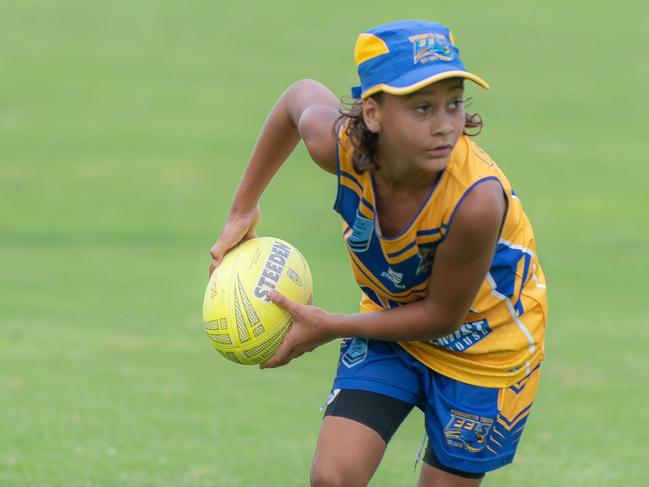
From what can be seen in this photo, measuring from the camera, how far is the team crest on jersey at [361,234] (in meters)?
4.59

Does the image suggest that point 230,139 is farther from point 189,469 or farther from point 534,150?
point 189,469

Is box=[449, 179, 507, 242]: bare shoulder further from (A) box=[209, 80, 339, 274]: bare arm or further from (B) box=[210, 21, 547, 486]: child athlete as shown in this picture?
(A) box=[209, 80, 339, 274]: bare arm

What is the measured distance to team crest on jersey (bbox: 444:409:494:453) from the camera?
4.86 metres

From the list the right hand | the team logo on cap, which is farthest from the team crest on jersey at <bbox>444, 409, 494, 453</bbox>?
the team logo on cap

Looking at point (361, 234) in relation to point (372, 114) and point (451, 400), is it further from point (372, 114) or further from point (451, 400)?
point (451, 400)

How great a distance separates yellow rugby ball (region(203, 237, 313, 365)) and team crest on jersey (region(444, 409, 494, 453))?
2.50 ft

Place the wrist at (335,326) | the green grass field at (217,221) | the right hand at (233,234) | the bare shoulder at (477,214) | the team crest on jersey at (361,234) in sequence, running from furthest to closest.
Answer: the green grass field at (217,221)
the right hand at (233,234)
the wrist at (335,326)
the team crest on jersey at (361,234)
the bare shoulder at (477,214)

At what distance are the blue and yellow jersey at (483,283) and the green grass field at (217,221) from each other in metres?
2.52

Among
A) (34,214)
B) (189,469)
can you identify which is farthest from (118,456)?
(34,214)

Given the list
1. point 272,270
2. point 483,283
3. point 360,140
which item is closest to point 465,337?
point 483,283

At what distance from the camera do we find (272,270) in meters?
5.03

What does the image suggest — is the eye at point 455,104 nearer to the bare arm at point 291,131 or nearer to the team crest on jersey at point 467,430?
the bare arm at point 291,131

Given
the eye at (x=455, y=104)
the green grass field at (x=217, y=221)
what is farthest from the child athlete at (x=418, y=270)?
the green grass field at (x=217, y=221)

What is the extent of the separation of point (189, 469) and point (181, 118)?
19.1 metres
